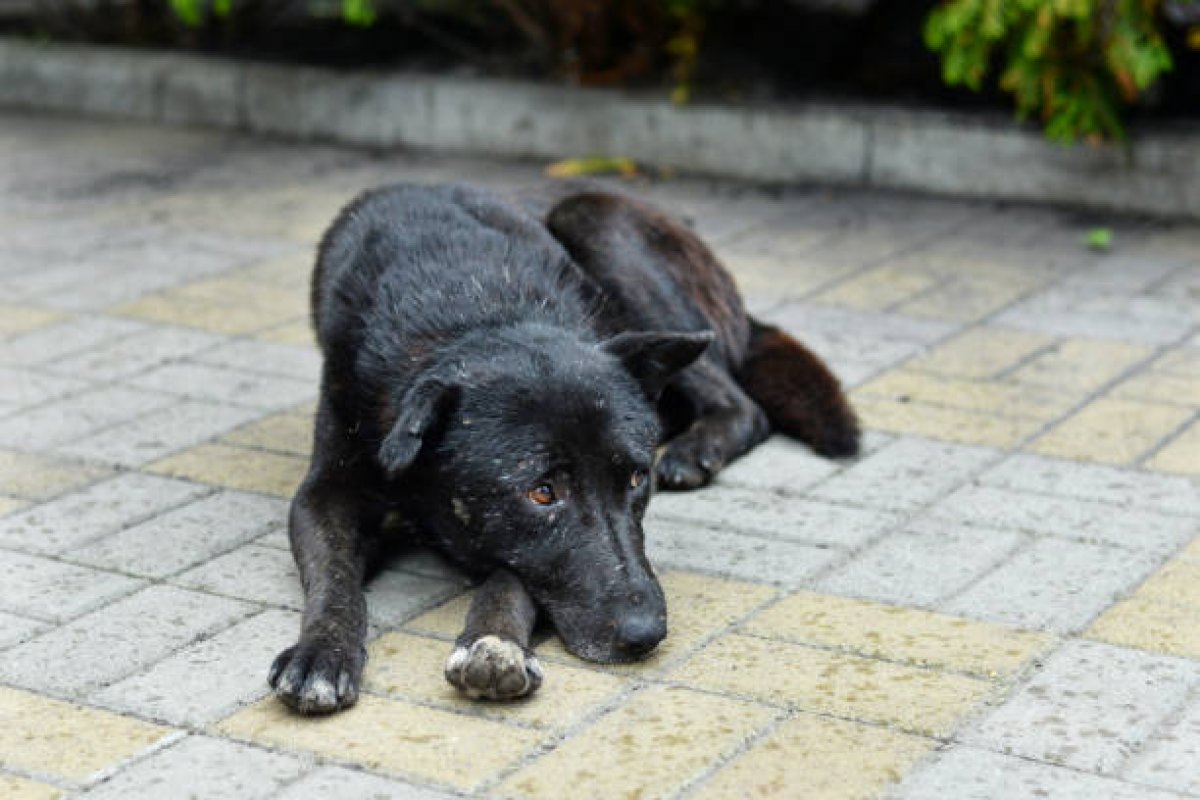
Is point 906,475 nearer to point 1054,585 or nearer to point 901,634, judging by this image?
point 1054,585

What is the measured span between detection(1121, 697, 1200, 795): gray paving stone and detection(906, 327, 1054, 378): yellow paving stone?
260 cm

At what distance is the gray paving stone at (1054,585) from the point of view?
4359mm

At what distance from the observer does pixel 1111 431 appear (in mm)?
5688

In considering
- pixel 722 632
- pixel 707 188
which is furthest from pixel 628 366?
pixel 707 188

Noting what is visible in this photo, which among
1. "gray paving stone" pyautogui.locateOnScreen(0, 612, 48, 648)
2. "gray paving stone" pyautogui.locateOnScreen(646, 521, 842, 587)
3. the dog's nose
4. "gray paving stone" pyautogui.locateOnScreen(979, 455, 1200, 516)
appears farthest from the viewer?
"gray paving stone" pyautogui.locateOnScreen(979, 455, 1200, 516)

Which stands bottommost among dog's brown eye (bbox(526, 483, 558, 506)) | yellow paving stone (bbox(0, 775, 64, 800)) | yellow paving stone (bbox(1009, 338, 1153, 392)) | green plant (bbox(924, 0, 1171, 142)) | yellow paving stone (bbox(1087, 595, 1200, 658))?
yellow paving stone (bbox(0, 775, 64, 800))

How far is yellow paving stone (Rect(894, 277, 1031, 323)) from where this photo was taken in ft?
22.9

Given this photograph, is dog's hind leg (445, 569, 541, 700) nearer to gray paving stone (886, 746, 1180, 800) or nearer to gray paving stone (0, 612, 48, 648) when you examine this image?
gray paving stone (886, 746, 1180, 800)

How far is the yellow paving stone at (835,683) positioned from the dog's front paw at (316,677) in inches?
26.8

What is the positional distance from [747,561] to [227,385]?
2.21 metres

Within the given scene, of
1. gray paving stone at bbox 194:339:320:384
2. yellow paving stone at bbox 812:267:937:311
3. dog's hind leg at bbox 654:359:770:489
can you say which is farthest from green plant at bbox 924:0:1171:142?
gray paving stone at bbox 194:339:320:384

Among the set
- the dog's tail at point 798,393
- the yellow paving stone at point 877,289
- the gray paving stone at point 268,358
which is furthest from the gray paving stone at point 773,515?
the yellow paving stone at point 877,289

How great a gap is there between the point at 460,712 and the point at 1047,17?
4951 millimetres

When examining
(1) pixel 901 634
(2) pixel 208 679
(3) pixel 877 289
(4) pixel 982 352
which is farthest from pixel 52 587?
(3) pixel 877 289
